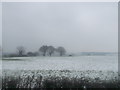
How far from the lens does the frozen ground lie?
332cm

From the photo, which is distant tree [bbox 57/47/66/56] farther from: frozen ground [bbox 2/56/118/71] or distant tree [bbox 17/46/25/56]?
distant tree [bbox 17/46/25/56]

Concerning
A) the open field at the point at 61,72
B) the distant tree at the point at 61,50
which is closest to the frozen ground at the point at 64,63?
the open field at the point at 61,72

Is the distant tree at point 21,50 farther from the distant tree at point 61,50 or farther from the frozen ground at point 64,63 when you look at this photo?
the distant tree at point 61,50

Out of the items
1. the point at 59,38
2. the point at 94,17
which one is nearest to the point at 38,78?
the point at 59,38

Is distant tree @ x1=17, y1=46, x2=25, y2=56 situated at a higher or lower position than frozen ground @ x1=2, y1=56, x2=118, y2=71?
higher

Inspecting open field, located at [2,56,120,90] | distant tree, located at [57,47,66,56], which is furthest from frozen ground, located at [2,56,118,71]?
distant tree, located at [57,47,66,56]

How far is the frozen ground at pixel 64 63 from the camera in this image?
10.9ft

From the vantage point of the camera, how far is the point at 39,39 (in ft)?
11.2

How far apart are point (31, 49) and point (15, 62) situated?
458 millimetres

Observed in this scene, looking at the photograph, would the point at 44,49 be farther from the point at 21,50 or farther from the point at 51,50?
the point at 21,50

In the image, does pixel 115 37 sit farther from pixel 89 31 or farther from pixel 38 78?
pixel 38 78

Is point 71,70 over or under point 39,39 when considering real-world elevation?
under

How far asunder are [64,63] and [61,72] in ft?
0.66

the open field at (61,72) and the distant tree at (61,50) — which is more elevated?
the distant tree at (61,50)
